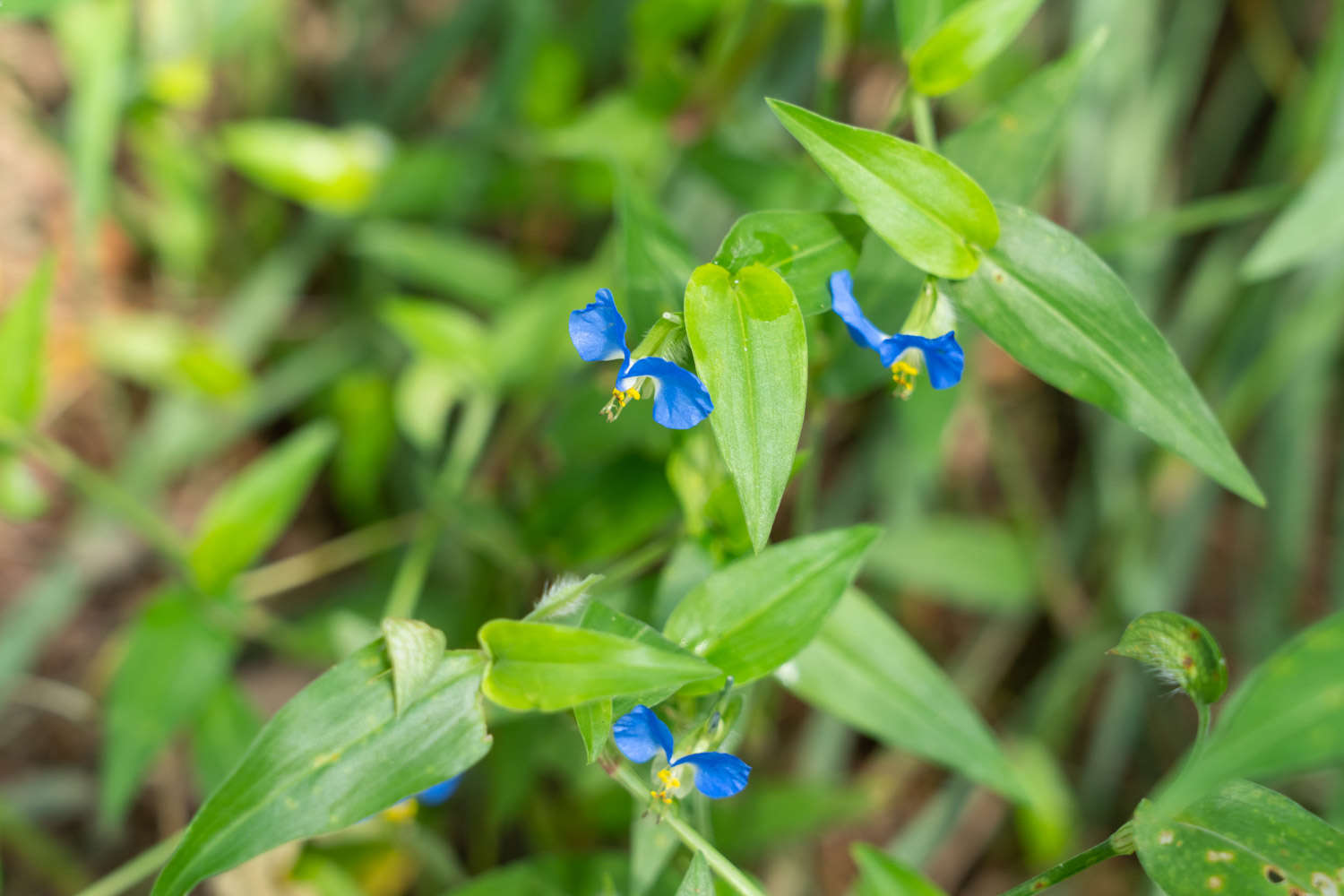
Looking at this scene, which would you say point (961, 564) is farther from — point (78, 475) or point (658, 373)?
point (78, 475)

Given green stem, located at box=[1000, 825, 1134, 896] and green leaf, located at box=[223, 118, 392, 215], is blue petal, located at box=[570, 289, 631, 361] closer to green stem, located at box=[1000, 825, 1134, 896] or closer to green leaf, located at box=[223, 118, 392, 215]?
green stem, located at box=[1000, 825, 1134, 896]

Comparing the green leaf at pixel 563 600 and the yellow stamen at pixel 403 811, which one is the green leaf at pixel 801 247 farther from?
the yellow stamen at pixel 403 811

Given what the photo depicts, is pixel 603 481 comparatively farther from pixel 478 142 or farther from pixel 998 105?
pixel 478 142

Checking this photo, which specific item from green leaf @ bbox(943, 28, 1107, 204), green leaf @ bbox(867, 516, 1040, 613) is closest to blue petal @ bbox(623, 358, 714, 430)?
green leaf @ bbox(943, 28, 1107, 204)

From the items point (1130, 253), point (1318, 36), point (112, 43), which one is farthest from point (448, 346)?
point (1318, 36)

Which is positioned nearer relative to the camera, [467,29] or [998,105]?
[998,105]

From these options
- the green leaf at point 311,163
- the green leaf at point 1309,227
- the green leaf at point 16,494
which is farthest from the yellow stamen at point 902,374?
the green leaf at point 311,163
